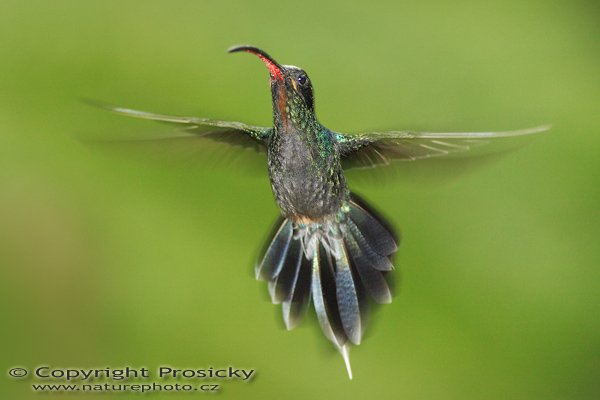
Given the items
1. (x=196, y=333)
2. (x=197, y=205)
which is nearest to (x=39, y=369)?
(x=196, y=333)

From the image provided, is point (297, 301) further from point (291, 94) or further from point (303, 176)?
point (291, 94)

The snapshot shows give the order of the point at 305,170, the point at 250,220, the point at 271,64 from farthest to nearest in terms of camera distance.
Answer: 1. the point at 250,220
2. the point at 305,170
3. the point at 271,64

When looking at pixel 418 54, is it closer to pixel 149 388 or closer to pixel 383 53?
pixel 383 53

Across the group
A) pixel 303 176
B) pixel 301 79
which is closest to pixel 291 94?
pixel 301 79

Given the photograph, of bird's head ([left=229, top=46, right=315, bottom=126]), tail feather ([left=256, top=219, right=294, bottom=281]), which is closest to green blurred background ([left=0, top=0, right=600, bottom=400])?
tail feather ([left=256, top=219, right=294, bottom=281])

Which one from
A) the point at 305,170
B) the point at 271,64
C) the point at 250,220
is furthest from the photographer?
the point at 250,220

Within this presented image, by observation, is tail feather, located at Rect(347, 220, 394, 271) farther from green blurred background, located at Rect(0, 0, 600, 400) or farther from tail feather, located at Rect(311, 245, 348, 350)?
green blurred background, located at Rect(0, 0, 600, 400)

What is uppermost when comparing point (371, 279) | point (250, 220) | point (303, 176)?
point (303, 176)
